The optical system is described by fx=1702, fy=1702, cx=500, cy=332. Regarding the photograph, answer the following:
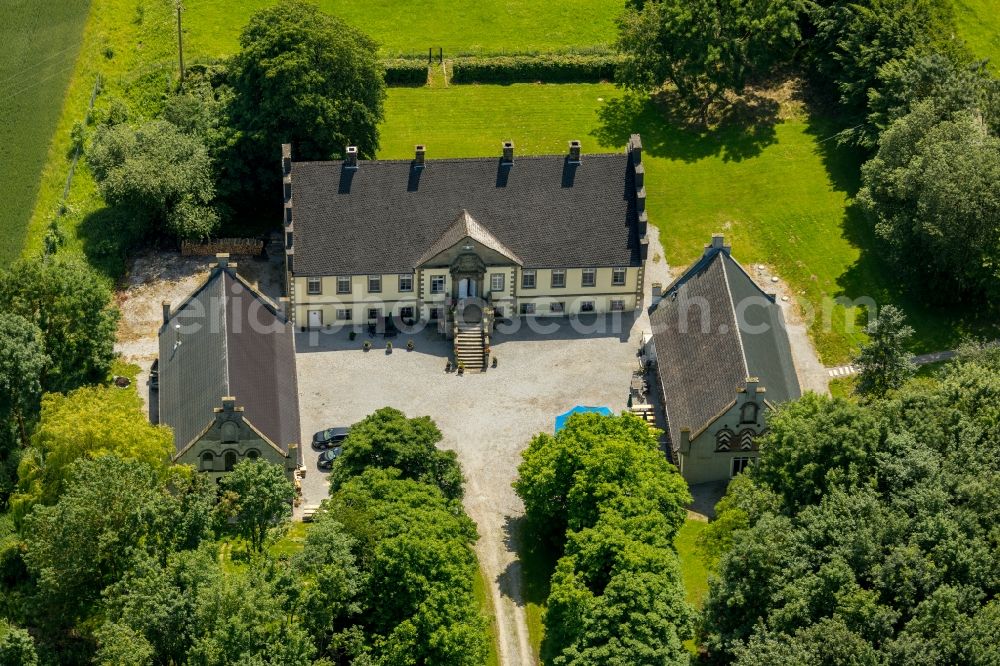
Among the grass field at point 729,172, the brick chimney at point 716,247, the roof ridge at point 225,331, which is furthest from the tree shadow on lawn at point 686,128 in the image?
the roof ridge at point 225,331

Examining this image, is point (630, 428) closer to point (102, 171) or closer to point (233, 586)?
A: point (233, 586)

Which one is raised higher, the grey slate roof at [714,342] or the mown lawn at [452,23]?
the mown lawn at [452,23]

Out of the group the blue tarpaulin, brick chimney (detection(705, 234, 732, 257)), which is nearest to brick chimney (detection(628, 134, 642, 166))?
brick chimney (detection(705, 234, 732, 257))

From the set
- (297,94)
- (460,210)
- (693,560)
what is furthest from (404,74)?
(693,560)

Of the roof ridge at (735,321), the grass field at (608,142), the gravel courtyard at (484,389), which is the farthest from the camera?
the grass field at (608,142)

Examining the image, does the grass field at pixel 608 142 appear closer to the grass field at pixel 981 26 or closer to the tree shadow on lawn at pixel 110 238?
the tree shadow on lawn at pixel 110 238

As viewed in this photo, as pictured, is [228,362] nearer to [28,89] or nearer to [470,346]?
[470,346]

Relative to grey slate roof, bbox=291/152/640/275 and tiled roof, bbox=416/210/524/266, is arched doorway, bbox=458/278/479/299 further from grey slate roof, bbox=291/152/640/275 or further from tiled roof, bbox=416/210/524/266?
grey slate roof, bbox=291/152/640/275
